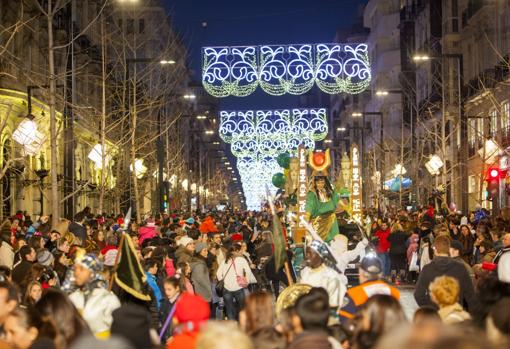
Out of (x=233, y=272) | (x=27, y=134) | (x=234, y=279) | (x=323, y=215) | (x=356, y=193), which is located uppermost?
(x=27, y=134)

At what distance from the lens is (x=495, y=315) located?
268 inches

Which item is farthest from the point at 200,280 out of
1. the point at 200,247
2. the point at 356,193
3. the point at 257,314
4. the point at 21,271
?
the point at 356,193

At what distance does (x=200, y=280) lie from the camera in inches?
677

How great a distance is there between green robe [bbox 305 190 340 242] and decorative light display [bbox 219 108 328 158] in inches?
2031

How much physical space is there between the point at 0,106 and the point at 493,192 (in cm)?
1530

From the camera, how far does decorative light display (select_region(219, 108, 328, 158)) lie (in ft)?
240

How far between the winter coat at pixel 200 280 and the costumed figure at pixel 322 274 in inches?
225

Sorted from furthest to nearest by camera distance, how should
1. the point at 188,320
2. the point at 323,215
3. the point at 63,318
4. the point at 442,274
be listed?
the point at 323,215 < the point at 442,274 < the point at 63,318 < the point at 188,320

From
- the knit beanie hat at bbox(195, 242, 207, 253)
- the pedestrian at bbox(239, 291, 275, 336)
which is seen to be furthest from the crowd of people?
the knit beanie hat at bbox(195, 242, 207, 253)

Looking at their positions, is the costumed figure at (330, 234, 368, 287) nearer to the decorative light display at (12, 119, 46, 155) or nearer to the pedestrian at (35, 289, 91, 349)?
the pedestrian at (35, 289, 91, 349)

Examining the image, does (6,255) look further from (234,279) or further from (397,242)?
(397,242)

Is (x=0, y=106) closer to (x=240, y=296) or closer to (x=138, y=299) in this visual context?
(x=240, y=296)

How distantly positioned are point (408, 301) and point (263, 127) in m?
55.3

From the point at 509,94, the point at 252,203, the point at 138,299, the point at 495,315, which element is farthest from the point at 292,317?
the point at 252,203
